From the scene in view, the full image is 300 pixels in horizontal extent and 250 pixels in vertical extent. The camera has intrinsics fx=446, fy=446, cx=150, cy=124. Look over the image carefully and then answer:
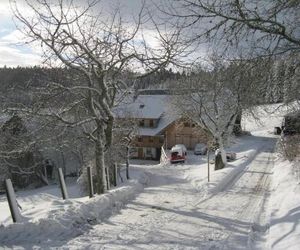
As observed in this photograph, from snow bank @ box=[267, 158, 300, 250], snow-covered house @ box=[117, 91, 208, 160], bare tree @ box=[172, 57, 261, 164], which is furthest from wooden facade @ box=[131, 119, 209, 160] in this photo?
snow bank @ box=[267, 158, 300, 250]

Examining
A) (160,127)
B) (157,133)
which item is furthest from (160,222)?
(160,127)

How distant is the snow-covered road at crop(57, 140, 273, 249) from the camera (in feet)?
34.0

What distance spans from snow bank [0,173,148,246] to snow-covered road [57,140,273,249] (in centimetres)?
35

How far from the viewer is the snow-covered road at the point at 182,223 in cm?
1035

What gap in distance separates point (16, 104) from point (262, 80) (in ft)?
37.1

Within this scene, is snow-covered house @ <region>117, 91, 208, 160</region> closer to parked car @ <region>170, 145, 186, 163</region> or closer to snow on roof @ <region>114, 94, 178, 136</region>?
snow on roof @ <region>114, 94, 178, 136</region>

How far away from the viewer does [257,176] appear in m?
27.5

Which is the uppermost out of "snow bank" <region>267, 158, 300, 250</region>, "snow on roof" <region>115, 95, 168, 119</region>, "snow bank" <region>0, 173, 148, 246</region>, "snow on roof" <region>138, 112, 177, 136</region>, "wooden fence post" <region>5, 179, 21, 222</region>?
"snow on roof" <region>115, 95, 168, 119</region>

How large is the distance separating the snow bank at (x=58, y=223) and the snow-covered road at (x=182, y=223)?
35 centimetres

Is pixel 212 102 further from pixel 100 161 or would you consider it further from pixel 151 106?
pixel 151 106

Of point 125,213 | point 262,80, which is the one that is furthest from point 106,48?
point 262,80

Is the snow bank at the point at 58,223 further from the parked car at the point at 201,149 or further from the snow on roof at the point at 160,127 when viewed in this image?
the snow on roof at the point at 160,127

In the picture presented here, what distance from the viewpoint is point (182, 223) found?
507 inches

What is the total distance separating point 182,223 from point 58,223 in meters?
3.77
